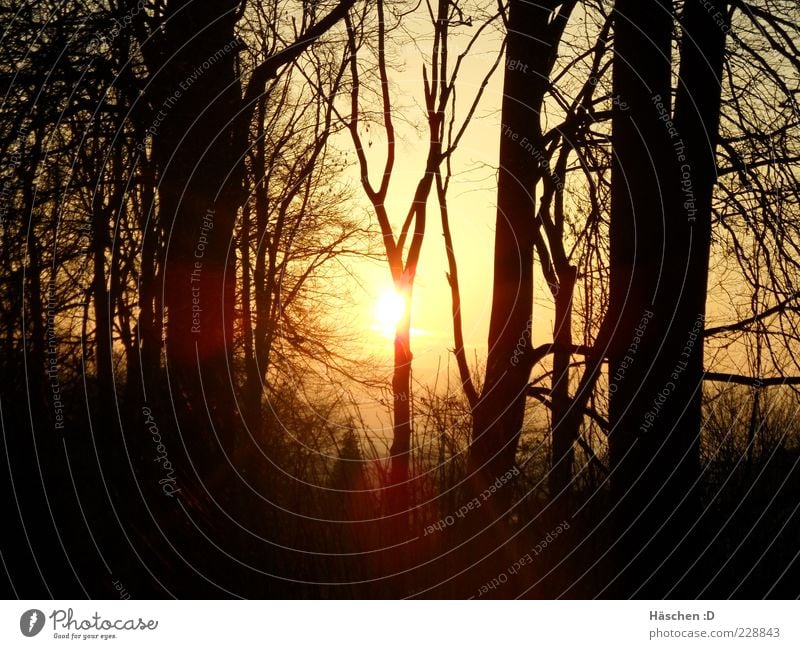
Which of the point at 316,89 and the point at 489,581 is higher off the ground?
the point at 316,89

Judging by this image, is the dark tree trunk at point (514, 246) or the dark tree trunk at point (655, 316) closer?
the dark tree trunk at point (655, 316)

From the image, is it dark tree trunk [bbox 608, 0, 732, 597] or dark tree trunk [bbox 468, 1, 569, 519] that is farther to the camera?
dark tree trunk [bbox 468, 1, 569, 519]

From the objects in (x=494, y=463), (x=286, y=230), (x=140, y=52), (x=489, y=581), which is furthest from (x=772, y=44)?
(x=286, y=230)

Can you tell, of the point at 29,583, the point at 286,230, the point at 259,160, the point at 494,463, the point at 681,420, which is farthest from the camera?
the point at 286,230

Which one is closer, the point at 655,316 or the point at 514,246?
the point at 655,316

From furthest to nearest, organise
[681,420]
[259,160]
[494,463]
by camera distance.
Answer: [259,160]
[494,463]
[681,420]

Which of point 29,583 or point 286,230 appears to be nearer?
point 29,583

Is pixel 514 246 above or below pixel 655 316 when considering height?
above

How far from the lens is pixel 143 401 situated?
662 centimetres

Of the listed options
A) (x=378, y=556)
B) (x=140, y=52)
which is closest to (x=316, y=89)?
(x=140, y=52)

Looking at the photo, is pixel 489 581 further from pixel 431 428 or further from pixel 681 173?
pixel 681 173

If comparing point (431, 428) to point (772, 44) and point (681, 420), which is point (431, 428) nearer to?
point (681, 420)
